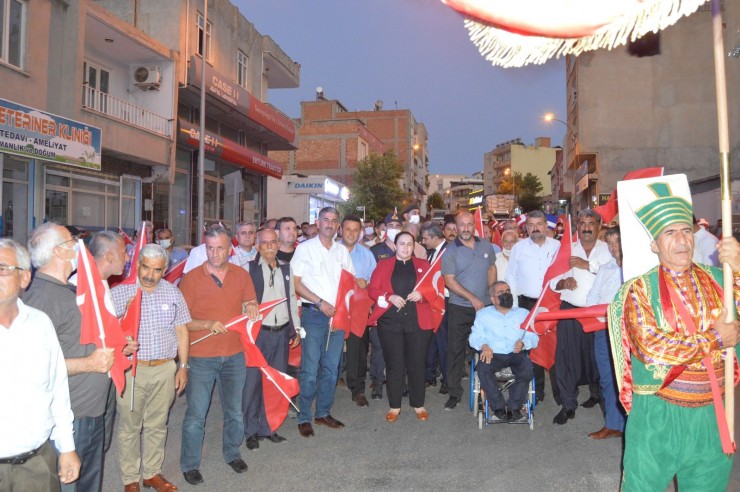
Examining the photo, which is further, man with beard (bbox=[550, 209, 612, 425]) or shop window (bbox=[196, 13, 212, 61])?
shop window (bbox=[196, 13, 212, 61])

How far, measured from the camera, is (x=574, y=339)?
6691mm

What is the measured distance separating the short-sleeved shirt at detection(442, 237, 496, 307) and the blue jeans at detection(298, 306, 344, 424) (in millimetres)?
1654

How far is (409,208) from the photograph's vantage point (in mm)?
11984

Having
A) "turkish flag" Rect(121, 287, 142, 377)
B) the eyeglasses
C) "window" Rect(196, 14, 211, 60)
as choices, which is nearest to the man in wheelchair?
"turkish flag" Rect(121, 287, 142, 377)

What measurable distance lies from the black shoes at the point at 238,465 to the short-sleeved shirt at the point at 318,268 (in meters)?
1.91

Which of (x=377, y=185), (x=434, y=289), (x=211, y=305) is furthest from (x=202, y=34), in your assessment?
(x=377, y=185)

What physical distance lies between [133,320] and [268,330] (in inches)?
67.7

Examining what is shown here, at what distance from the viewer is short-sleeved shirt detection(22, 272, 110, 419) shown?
10.5 feet

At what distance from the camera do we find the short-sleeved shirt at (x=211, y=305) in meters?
4.91

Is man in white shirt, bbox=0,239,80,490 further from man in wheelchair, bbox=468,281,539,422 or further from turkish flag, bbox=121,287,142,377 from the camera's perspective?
man in wheelchair, bbox=468,281,539,422

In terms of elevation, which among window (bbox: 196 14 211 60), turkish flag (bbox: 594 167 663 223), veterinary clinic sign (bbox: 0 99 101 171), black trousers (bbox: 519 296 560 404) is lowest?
black trousers (bbox: 519 296 560 404)

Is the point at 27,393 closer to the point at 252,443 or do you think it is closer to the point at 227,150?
the point at 252,443

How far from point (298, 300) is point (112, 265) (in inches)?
101

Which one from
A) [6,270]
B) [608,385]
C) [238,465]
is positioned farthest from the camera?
[608,385]
